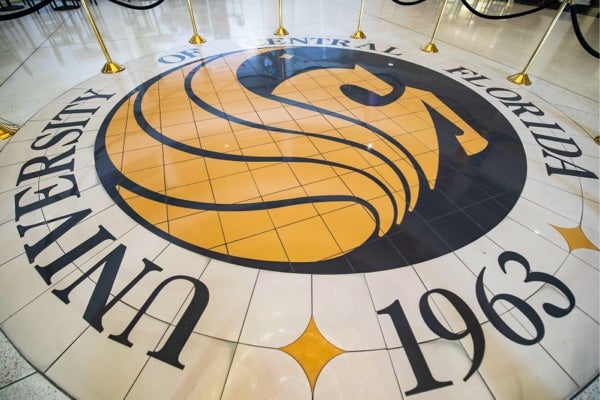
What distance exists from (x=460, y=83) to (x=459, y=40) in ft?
7.63

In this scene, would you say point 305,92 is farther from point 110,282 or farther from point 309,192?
point 110,282

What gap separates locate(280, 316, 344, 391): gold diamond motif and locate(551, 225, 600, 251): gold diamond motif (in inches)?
71.2

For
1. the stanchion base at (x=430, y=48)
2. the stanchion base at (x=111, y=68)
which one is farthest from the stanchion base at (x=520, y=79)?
the stanchion base at (x=111, y=68)

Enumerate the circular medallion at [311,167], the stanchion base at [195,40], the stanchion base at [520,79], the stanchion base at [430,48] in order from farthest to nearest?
the stanchion base at [195,40], the stanchion base at [430,48], the stanchion base at [520,79], the circular medallion at [311,167]

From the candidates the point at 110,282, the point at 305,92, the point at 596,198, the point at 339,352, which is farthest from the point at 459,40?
the point at 110,282

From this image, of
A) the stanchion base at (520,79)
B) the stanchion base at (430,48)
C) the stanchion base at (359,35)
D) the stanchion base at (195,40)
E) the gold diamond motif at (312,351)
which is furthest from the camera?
the stanchion base at (359,35)

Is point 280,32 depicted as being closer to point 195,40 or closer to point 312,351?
point 195,40

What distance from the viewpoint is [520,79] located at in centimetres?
392

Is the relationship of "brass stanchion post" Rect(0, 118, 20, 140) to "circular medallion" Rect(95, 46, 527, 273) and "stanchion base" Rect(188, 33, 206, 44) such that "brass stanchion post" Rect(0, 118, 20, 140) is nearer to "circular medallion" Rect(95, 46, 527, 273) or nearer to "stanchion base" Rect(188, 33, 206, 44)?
"circular medallion" Rect(95, 46, 527, 273)

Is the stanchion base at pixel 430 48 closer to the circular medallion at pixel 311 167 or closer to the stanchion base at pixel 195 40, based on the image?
the circular medallion at pixel 311 167

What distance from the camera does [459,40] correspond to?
5449 millimetres

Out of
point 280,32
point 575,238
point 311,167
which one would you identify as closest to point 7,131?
point 311,167

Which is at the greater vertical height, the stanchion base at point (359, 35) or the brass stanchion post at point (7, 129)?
the stanchion base at point (359, 35)

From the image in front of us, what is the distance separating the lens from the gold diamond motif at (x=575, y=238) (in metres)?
1.94
